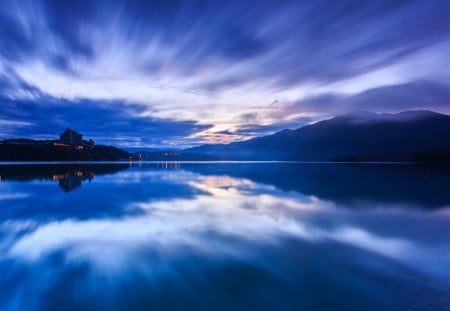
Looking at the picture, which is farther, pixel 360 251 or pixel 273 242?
pixel 273 242

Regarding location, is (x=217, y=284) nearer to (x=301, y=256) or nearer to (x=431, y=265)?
(x=301, y=256)

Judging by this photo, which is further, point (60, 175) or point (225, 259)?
point (60, 175)

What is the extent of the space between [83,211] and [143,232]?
690cm

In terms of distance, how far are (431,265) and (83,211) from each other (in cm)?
1693

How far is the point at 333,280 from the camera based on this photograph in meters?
7.48

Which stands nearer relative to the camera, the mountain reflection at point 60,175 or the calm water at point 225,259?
the calm water at point 225,259

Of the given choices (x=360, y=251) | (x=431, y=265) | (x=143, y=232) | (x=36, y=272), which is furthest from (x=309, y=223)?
(x=36, y=272)

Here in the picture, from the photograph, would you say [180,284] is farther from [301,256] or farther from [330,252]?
[330,252]

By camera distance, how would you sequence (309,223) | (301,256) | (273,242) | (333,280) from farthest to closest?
(309,223) < (273,242) < (301,256) < (333,280)

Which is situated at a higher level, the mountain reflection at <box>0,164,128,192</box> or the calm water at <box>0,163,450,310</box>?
the mountain reflection at <box>0,164,128,192</box>

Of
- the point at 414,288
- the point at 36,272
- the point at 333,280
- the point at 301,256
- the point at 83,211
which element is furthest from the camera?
the point at 83,211

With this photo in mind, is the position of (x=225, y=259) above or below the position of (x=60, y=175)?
below

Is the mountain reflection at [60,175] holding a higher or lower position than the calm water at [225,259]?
higher

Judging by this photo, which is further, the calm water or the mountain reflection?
the mountain reflection
